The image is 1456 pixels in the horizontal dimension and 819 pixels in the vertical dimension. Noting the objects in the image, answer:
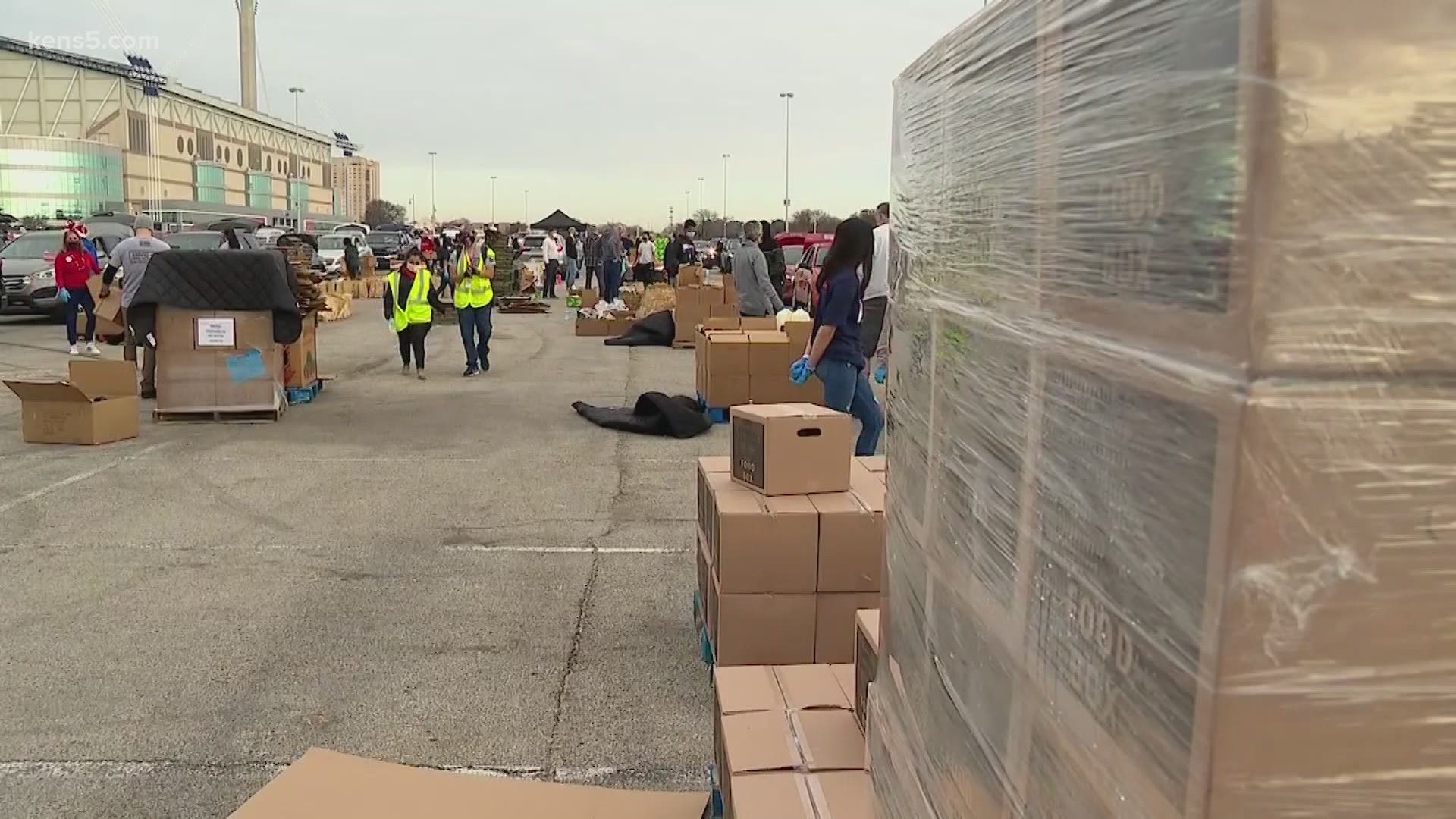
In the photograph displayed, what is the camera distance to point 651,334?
17.8 metres

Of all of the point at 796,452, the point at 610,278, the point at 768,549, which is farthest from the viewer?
the point at 610,278

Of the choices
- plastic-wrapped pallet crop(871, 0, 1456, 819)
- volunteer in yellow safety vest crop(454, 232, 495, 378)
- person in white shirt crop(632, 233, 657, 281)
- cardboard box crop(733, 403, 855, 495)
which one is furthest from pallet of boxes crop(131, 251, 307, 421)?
person in white shirt crop(632, 233, 657, 281)

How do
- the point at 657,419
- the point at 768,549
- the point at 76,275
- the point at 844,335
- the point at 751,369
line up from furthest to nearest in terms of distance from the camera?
the point at 76,275 → the point at 751,369 → the point at 657,419 → the point at 844,335 → the point at 768,549

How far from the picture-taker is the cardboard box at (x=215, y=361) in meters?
10.2

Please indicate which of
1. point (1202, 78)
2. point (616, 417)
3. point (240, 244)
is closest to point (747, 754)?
point (1202, 78)

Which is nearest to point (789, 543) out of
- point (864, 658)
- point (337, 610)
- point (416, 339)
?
point (864, 658)

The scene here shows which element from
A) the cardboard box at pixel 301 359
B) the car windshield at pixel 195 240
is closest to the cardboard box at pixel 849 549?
the cardboard box at pixel 301 359

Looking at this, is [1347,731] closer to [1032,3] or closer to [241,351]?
[1032,3]

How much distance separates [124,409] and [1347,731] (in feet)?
32.9

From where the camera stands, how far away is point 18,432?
31.7 ft

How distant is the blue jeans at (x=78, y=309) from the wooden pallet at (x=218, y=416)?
562cm

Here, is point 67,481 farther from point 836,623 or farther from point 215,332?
point 836,623

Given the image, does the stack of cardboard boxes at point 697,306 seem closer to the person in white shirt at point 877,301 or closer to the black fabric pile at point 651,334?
the black fabric pile at point 651,334

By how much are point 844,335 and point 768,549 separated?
259cm
